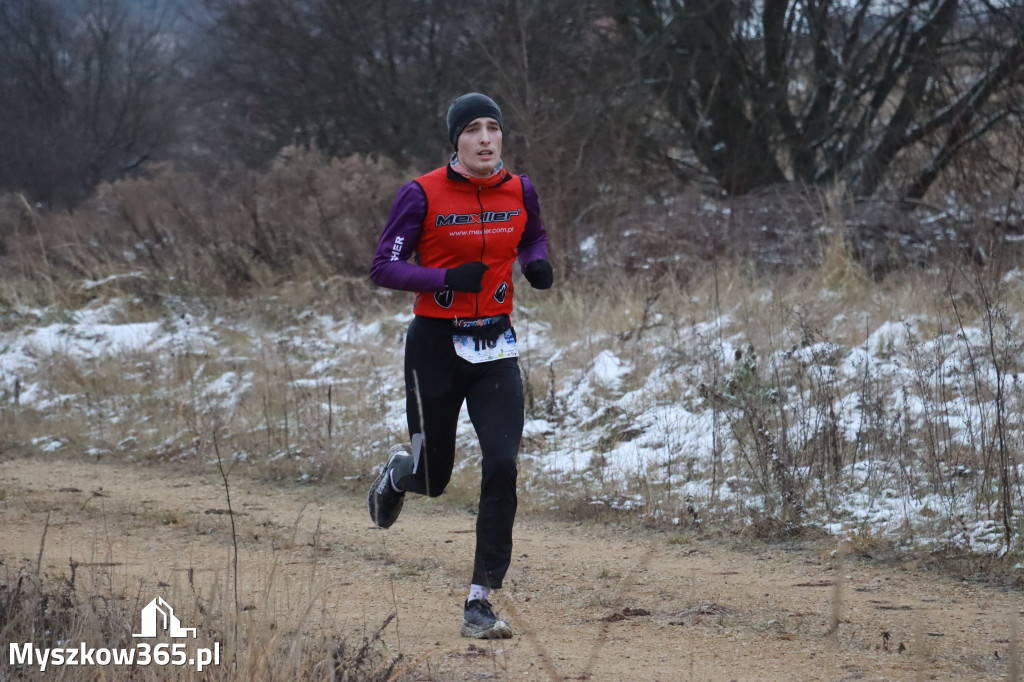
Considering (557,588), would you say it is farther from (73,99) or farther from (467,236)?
(73,99)

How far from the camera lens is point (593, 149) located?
45.9 ft

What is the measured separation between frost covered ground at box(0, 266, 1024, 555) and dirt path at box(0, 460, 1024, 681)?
1.76ft

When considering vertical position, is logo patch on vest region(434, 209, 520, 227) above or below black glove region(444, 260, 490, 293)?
above

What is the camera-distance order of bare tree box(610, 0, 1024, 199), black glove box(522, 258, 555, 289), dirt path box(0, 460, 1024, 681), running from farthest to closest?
bare tree box(610, 0, 1024, 199) < black glove box(522, 258, 555, 289) < dirt path box(0, 460, 1024, 681)

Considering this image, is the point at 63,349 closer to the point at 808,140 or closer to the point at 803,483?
the point at 803,483

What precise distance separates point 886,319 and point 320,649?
6.68 meters

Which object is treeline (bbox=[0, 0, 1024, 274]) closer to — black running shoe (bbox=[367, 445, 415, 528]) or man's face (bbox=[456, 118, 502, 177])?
man's face (bbox=[456, 118, 502, 177])

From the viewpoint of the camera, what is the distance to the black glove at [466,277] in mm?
4145

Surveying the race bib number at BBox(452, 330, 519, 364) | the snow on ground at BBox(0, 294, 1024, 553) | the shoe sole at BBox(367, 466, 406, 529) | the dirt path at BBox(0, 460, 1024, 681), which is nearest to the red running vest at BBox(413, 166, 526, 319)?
the race bib number at BBox(452, 330, 519, 364)

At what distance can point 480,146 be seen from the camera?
4.32m

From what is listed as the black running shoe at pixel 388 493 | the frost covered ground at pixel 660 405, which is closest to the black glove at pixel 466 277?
the black running shoe at pixel 388 493

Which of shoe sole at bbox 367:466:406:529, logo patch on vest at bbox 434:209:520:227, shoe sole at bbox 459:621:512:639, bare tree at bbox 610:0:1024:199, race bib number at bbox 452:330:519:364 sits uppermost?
bare tree at bbox 610:0:1024:199

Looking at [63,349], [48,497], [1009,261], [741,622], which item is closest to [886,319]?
[1009,261]

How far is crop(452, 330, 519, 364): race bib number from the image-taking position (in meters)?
4.33
